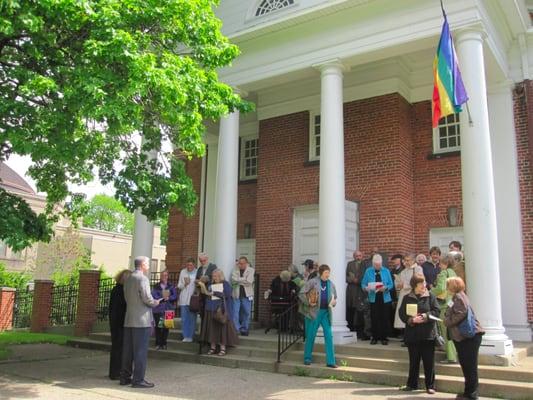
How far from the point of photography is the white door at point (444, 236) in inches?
466

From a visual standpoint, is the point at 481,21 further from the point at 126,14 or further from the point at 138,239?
the point at 138,239

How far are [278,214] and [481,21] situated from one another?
703 cm

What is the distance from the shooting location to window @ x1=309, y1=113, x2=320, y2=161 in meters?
13.8

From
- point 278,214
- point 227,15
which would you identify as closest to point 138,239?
point 278,214

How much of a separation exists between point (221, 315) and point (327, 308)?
6.92 feet

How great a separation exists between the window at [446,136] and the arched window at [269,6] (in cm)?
471

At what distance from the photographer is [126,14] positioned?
714 cm

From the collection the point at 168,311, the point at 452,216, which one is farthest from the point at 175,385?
the point at 452,216

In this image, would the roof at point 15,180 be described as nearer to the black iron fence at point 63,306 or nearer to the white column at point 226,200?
the black iron fence at point 63,306

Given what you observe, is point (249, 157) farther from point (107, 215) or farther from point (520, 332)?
point (107, 215)

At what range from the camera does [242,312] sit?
433 inches

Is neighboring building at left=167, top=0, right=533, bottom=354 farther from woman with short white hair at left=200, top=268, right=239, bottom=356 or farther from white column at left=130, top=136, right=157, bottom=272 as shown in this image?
white column at left=130, top=136, right=157, bottom=272

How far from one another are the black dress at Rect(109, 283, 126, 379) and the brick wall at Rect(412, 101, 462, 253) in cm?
719

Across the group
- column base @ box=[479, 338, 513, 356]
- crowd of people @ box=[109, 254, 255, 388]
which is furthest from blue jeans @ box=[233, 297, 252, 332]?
column base @ box=[479, 338, 513, 356]
